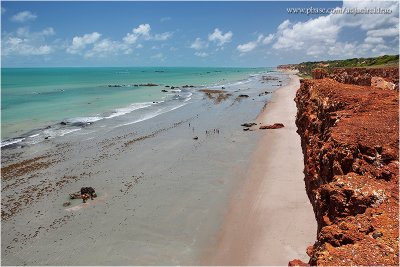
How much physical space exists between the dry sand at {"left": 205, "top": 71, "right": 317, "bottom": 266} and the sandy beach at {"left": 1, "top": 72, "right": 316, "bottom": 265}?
52 millimetres

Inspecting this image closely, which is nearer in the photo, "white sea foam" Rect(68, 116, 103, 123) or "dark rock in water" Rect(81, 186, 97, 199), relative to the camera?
"dark rock in water" Rect(81, 186, 97, 199)

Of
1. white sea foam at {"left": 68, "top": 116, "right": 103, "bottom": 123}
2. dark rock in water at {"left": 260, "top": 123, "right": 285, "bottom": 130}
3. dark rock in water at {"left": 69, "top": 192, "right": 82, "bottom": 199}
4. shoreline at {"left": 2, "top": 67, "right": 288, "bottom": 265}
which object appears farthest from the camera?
white sea foam at {"left": 68, "top": 116, "right": 103, "bottom": 123}

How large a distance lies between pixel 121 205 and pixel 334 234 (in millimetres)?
14243

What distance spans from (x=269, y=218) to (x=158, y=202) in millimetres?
6905

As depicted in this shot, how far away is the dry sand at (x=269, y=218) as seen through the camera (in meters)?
14.5

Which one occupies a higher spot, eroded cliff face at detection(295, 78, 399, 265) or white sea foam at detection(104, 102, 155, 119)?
eroded cliff face at detection(295, 78, 399, 265)

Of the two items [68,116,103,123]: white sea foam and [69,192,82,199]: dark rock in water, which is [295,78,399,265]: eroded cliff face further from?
[68,116,103,123]: white sea foam

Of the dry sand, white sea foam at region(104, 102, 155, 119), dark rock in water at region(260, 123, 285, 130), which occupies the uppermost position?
white sea foam at region(104, 102, 155, 119)

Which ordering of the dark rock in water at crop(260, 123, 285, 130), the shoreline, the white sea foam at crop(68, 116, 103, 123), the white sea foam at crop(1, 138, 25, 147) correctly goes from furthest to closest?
the white sea foam at crop(68, 116, 103, 123) → the dark rock in water at crop(260, 123, 285, 130) → the white sea foam at crop(1, 138, 25, 147) → the shoreline

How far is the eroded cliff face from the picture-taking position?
7.52 metres

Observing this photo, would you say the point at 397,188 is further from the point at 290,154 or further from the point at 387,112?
the point at 290,154

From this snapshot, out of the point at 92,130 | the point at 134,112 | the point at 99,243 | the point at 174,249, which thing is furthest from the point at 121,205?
the point at 134,112

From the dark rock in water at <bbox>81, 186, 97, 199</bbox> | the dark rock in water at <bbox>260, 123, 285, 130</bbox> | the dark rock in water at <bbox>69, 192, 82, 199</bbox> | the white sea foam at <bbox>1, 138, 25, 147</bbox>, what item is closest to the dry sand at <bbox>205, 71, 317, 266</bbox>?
the dark rock in water at <bbox>81, 186, 97, 199</bbox>

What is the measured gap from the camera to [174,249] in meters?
15.2
